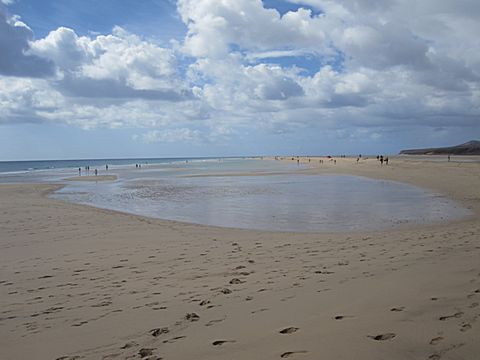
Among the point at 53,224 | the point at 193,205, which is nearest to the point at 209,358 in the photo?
the point at 53,224

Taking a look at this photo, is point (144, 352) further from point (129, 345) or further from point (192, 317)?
point (192, 317)

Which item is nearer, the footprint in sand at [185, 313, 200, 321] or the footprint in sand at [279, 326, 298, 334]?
the footprint in sand at [279, 326, 298, 334]

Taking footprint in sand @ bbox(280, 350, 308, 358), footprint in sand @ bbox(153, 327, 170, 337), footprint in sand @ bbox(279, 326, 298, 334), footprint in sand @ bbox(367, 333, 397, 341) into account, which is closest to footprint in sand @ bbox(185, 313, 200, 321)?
footprint in sand @ bbox(153, 327, 170, 337)

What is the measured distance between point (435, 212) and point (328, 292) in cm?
1291

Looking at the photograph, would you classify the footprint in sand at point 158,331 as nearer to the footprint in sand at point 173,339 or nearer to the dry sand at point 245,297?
the dry sand at point 245,297

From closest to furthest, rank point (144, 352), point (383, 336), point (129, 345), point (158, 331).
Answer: point (383, 336), point (144, 352), point (129, 345), point (158, 331)

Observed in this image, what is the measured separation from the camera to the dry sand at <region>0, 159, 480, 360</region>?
14.9 ft

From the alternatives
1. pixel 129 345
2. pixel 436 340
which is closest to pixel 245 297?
pixel 129 345

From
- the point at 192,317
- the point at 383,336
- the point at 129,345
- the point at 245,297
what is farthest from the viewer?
the point at 245,297

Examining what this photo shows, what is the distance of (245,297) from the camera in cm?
648

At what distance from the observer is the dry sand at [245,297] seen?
4.54 metres

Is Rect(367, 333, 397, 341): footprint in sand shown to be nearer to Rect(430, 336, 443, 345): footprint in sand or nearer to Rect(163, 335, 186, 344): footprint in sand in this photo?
Rect(430, 336, 443, 345): footprint in sand

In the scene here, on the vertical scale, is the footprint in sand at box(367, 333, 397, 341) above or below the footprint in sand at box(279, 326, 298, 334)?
above

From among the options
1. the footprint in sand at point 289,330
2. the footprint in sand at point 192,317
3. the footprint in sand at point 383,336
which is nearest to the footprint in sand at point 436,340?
the footprint in sand at point 383,336
